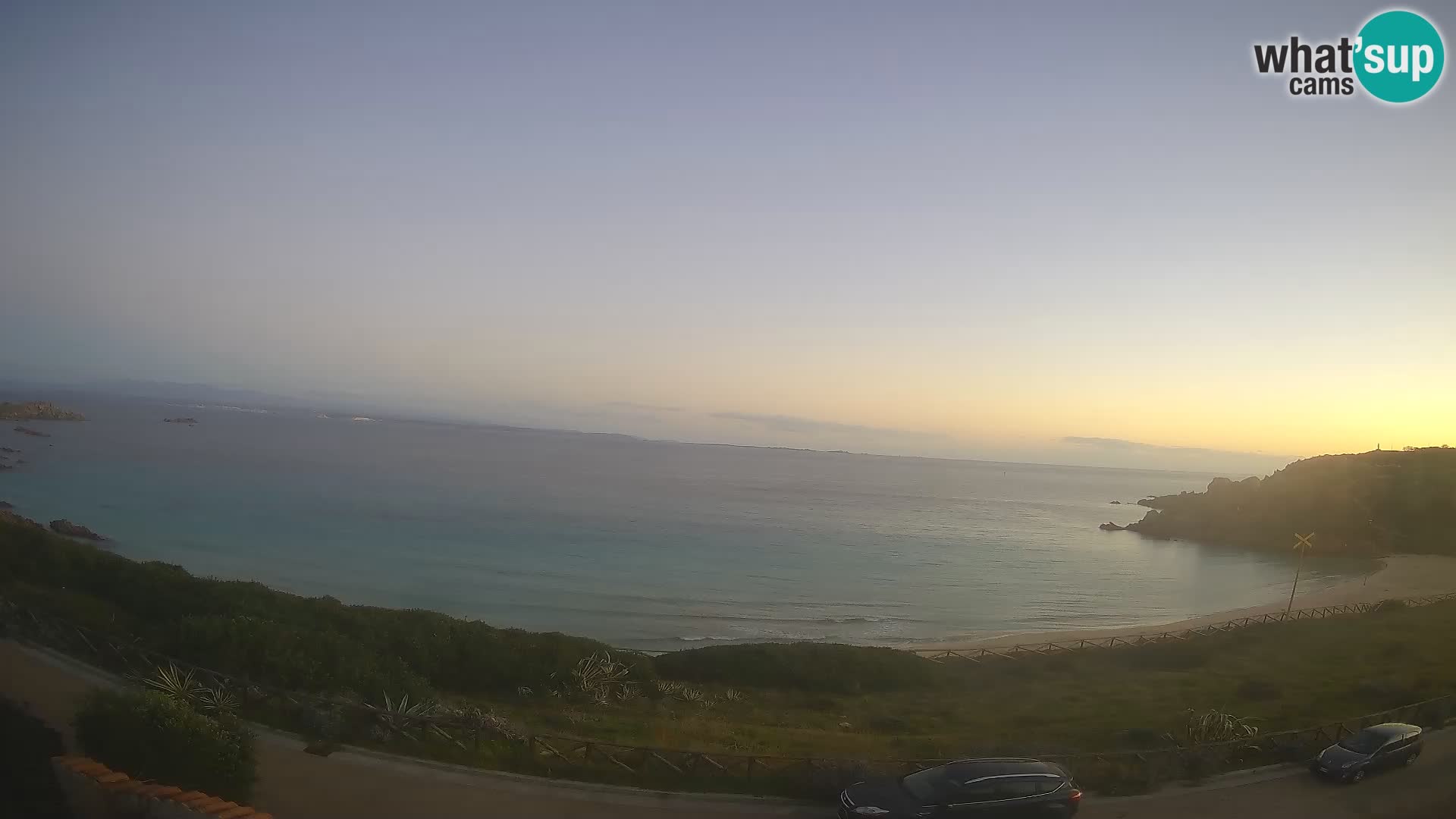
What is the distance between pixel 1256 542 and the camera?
83.4m

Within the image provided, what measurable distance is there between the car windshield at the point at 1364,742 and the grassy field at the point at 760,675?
9.93 feet

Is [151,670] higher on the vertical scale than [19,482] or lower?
higher

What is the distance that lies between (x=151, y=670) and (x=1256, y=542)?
98.8 meters

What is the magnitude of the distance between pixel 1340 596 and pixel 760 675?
47.5m

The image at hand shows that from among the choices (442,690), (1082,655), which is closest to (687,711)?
(442,690)

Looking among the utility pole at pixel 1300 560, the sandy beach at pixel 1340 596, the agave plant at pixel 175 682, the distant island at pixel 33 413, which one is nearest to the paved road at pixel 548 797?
the agave plant at pixel 175 682

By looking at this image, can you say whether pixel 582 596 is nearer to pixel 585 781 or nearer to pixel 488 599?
pixel 488 599

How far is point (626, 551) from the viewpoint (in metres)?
59.4

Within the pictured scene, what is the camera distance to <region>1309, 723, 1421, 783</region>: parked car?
13594 mm

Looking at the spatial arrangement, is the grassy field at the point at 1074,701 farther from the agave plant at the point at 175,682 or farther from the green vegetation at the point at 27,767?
the green vegetation at the point at 27,767

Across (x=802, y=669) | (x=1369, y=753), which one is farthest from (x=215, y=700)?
(x=1369, y=753)

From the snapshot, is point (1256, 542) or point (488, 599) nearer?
point (488, 599)

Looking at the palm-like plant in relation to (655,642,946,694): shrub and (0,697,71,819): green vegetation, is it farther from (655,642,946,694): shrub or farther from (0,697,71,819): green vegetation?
(655,642,946,694): shrub

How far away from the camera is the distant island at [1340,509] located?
75438mm
